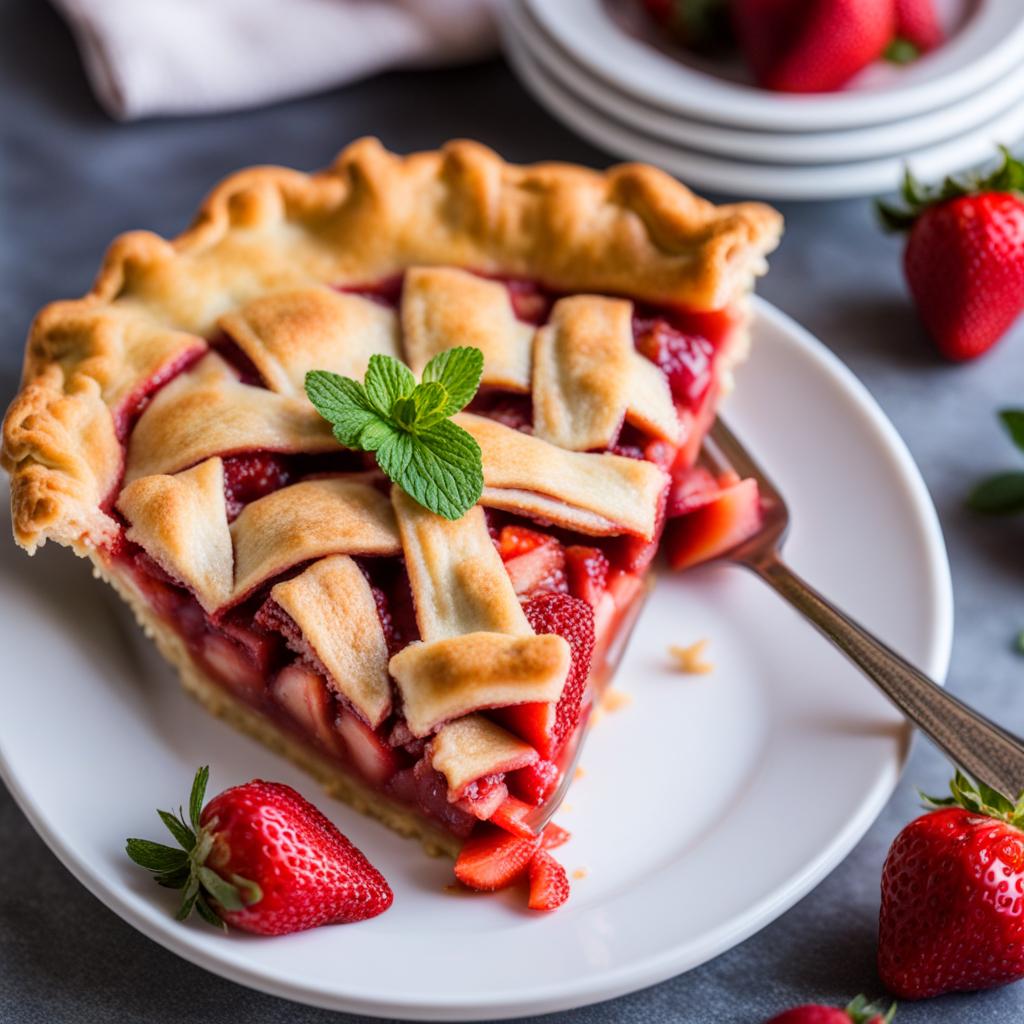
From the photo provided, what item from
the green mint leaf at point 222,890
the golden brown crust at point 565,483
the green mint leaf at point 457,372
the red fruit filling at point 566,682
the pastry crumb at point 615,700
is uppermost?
the green mint leaf at point 457,372

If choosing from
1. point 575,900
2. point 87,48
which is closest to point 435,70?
point 87,48

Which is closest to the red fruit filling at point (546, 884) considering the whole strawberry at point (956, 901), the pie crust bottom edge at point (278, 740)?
the pie crust bottom edge at point (278, 740)

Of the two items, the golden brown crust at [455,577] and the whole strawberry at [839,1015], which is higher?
the golden brown crust at [455,577]

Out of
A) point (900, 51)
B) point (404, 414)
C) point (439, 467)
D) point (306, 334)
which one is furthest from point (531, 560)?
point (900, 51)

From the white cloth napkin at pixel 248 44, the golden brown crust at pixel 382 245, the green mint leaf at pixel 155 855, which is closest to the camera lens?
the green mint leaf at pixel 155 855

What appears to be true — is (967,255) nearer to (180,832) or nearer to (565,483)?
(565,483)

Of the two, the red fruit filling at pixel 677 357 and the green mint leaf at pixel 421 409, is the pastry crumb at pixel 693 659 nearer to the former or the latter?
the red fruit filling at pixel 677 357

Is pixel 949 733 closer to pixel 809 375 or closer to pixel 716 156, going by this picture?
pixel 809 375
